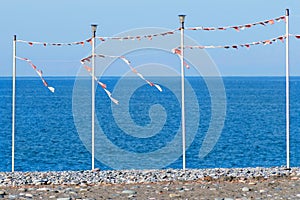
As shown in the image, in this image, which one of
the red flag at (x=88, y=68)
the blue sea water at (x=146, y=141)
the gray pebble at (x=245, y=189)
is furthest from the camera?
the blue sea water at (x=146, y=141)

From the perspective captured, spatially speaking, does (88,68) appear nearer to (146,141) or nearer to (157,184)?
(157,184)

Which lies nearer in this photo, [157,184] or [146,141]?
[157,184]

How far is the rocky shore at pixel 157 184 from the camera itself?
13833 millimetres

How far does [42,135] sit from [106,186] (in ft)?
114

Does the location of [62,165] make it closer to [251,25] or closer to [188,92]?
[251,25]

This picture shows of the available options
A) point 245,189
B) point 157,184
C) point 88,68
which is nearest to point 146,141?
point 88,68

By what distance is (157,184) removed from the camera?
51.1 ft

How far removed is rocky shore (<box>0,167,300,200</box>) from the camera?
1383cm

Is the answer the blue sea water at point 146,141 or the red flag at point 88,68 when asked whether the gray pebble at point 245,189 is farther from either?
the blue sea water at point 146,141

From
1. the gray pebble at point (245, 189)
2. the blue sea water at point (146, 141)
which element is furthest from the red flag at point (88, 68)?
the blue sea water at point (146, 141)

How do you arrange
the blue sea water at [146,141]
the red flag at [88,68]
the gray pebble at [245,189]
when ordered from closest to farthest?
the gray pebble at [245,189], the red flag at [88,68], the blue sea water at [146,141]

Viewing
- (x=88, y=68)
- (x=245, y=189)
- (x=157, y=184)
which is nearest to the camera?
(x=245, y=189)

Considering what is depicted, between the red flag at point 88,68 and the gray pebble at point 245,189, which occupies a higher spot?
the red flag at point 88,68

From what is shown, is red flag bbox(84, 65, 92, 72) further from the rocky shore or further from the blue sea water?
the blue sea water
